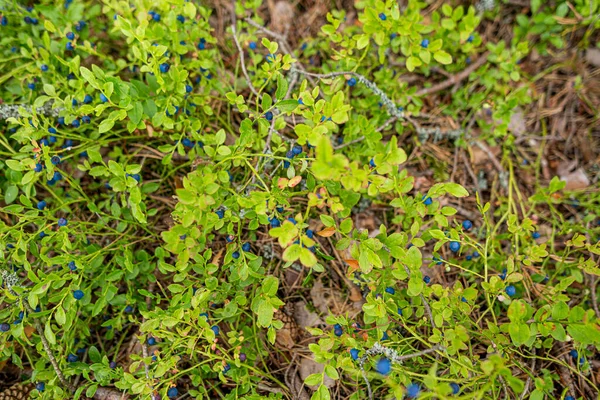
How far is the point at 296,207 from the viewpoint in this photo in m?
2.50

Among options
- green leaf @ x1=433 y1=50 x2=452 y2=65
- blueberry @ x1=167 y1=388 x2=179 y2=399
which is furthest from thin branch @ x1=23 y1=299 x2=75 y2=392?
green leaf @ x1=433 y1=50 x2=452 y2=65

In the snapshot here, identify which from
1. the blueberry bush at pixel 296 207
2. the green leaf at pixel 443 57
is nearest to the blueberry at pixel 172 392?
the blueberry bush at pixel 296 207

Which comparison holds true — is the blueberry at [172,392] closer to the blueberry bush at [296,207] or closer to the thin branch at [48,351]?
the blueberry bush at [296,207]

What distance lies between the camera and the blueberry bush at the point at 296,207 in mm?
1935

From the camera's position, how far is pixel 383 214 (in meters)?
2.69

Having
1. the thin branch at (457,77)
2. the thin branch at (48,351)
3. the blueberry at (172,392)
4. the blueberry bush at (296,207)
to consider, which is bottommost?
the thin branch at (48,351)

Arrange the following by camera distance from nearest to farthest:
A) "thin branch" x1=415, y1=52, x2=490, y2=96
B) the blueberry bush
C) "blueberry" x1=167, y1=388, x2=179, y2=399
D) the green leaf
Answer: the blueberry bush, "blueberry" x1=167, y1=388, x2=179, y2=399, the green leaf, "thin branch" x1=415, y1=52, x2=490, y2=96

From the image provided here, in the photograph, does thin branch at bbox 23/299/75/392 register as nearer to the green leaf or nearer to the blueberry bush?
the blueberry bush

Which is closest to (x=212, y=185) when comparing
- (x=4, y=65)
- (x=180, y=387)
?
(x=180, y=387)

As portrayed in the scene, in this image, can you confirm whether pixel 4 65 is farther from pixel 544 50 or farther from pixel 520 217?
pixel 544 50

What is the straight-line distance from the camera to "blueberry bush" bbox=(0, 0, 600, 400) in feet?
6.35

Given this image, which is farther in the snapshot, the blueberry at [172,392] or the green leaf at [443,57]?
the green leaf at [443,57]

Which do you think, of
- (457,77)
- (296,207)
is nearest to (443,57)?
(457,77)

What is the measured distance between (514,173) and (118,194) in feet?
8.00
